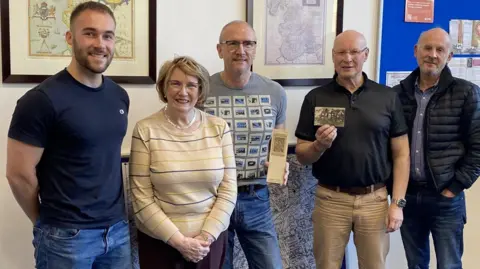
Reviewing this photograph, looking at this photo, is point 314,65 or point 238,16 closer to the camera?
point 238,16

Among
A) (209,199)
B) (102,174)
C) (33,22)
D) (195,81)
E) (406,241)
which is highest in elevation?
(33,22)

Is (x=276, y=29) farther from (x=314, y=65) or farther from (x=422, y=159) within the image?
(x=422, y=159)

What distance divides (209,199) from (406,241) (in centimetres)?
119

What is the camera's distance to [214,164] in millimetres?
1967

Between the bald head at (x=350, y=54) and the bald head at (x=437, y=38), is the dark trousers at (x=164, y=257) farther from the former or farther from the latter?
the bald head at (x=437, y=38)

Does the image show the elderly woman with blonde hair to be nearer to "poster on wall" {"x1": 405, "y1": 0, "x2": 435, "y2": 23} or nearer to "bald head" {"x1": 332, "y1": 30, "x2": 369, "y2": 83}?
"bald head" {"x1": 332, "y1": 30, "x2": 369, "y2": 83}

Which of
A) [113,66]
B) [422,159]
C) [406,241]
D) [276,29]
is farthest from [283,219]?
[113,66]

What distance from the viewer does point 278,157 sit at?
7.20ft

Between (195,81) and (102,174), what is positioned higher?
(195,81)

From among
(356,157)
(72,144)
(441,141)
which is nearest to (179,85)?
(72,144)

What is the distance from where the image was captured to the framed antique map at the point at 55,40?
2.24 meters

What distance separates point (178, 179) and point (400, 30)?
1808mm

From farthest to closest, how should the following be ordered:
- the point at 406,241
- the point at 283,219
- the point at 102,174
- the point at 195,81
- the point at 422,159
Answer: the point at 283,219 < the point at 406,241 < the point at 422,159 < the point at 195,81 < the point at 102,174

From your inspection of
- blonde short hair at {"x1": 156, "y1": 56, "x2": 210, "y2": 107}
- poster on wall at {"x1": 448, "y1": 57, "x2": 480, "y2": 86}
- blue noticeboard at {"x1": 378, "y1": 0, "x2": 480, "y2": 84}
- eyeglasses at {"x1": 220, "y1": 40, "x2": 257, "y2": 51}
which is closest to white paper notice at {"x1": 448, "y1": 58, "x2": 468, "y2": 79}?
poster on wall at {"x1": 448, "y1": 57, "x2": 480, "y2": 86}
